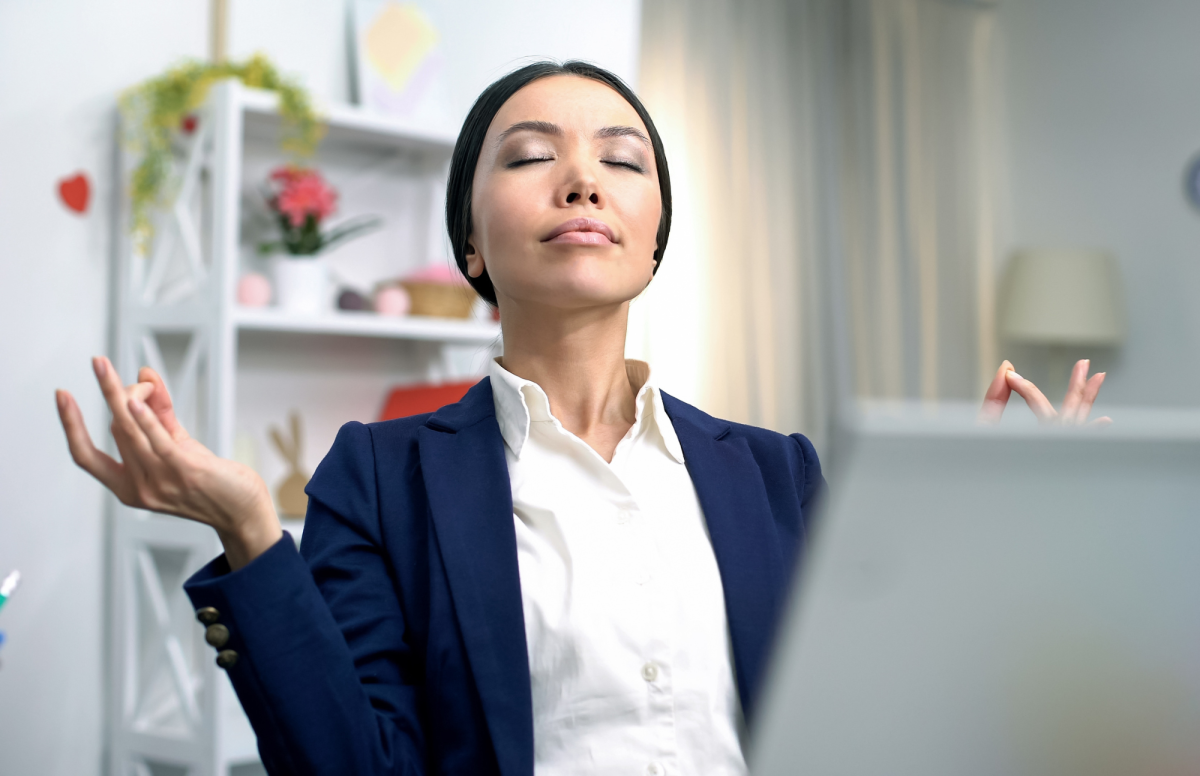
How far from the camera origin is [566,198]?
3.15 feet

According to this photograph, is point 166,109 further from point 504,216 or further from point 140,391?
point 140,391

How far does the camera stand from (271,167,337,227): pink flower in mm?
2305

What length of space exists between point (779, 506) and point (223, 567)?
54 cm

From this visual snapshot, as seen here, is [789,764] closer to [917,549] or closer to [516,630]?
[917,549]

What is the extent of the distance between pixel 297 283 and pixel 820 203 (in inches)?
88.0

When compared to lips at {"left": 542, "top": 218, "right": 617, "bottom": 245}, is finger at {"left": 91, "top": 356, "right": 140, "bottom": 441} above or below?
below

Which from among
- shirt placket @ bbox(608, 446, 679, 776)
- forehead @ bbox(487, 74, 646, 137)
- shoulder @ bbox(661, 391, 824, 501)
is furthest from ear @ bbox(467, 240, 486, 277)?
shirt placket @ bbox(608, 446, 679, 776)

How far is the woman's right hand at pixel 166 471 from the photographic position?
25.3 inches

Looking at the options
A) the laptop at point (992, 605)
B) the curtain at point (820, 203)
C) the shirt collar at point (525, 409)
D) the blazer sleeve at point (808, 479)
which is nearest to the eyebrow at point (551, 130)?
the shirt collar at point (525, 409)

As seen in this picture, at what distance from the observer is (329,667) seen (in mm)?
727

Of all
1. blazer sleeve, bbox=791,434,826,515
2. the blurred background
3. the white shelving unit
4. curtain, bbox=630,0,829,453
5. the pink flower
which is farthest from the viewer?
curtain, bbox=630,0,829,453

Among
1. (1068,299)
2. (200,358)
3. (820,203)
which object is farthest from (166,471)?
(1068,299)

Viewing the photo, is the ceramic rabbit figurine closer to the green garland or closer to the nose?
→ the green garland

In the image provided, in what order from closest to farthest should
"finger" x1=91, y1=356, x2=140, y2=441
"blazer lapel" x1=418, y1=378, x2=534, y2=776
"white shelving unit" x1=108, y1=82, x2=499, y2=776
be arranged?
"finger" x1=91, y1=356, x2=140, y2=441
"blazer lapel" x1=418, y1=378, x2=534, y2=776
"white shelving unit" x1=108, y1=82, x2=499, y2=776
